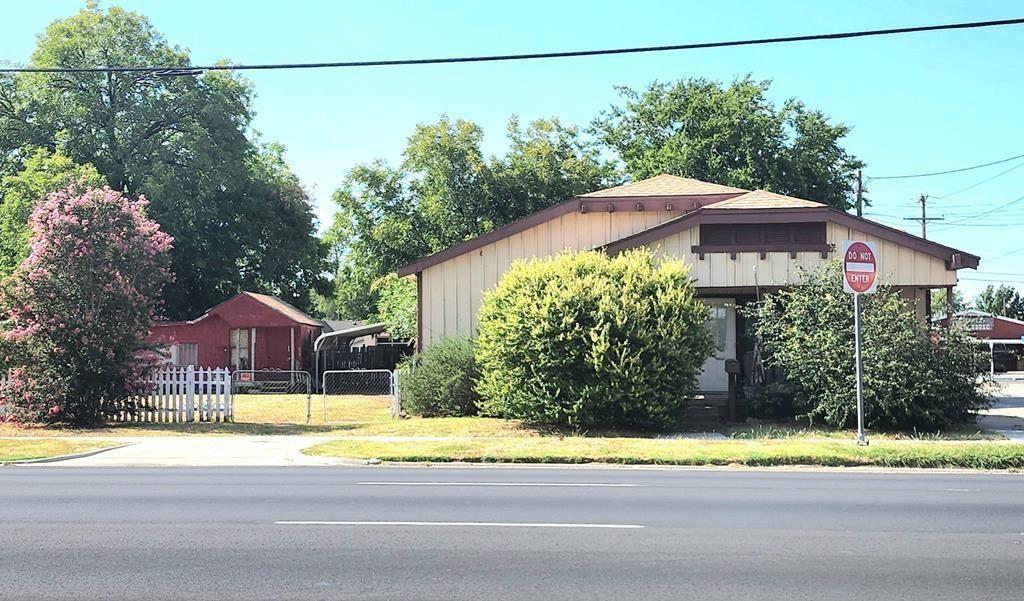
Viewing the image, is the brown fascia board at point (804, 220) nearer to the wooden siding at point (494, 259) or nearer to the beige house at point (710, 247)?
the beige house at point (710, 247)

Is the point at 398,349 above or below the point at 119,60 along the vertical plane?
below

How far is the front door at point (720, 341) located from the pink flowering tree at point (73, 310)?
1292 centimetres

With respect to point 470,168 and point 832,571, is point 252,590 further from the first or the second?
point 470,168

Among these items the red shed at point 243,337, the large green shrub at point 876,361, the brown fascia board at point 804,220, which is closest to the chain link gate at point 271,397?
the red shed at point 243,337

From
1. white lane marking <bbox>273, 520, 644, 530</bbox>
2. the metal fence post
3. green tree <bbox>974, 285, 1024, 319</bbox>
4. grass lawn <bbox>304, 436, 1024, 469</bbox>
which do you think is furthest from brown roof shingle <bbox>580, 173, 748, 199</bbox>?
green tree <bbox>974, 285, 1024, 319</bbox>

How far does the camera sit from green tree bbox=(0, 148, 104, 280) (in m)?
40.4

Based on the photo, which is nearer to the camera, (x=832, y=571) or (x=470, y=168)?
(x=832, y=571)

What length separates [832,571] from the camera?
23.6 ft

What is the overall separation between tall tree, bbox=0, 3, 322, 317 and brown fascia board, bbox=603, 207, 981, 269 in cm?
2975

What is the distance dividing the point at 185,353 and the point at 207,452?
23.0 meters

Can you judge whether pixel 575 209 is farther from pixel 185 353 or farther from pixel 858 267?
pixel 185 353

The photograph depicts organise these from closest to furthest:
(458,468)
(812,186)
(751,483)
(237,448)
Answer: (751,483)
(458,468)
(237,448)
(812,186)

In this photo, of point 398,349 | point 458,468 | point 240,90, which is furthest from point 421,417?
point 240,90

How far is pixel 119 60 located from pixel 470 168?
61.4ft
